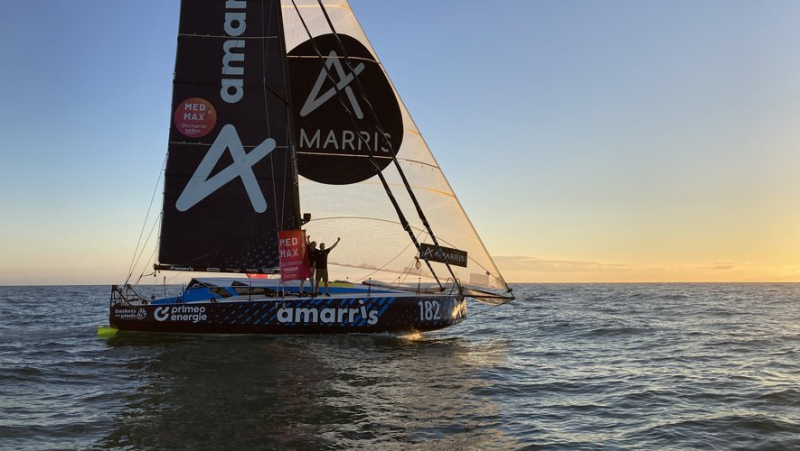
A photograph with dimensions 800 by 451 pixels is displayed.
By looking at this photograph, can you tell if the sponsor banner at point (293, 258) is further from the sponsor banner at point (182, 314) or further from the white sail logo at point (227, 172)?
the sponsor banner at point (182, 314)

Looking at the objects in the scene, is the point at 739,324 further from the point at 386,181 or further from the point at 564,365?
the point at 386,181

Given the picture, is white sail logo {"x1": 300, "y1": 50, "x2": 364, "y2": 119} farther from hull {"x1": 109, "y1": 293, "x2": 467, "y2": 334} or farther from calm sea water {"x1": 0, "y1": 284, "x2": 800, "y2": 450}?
calm sea water {"x1": 0, "y1": 284, "x2": 800, "y2": 450}

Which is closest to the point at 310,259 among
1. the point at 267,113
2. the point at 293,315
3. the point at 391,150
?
the point at 293,315

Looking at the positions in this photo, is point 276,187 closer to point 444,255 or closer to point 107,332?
point 444,255

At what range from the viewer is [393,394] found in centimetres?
985

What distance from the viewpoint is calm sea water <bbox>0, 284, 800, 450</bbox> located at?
7.54 meters

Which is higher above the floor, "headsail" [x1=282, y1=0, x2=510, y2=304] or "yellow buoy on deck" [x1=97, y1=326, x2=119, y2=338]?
"headsail" [x1=282, y1=0, x2=510, y2=304]

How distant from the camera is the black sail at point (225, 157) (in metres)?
17.1

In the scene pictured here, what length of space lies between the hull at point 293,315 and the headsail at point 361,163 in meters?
1.62

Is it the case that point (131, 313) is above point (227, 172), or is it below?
below

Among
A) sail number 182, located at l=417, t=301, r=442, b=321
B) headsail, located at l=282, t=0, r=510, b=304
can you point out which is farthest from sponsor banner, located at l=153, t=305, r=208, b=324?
sail number 182, located at l=417, t=301, r=442, b=321

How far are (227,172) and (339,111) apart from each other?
11.9ft

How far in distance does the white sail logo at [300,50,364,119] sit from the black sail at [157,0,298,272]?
99cm

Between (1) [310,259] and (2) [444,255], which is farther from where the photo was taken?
(2) [444,255]
